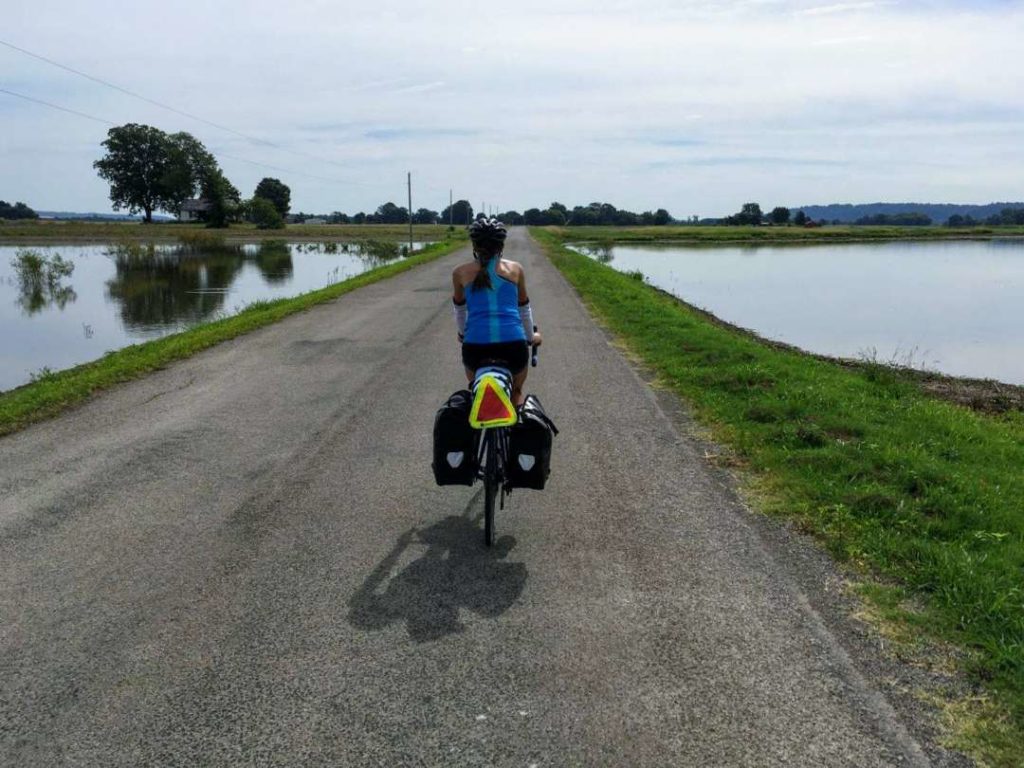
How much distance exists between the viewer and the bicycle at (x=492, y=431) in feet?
15.0

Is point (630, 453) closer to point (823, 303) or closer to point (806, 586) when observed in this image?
point (806, 586)

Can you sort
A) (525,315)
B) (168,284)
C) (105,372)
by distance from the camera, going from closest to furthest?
(525,315), (105,372), (168,284)

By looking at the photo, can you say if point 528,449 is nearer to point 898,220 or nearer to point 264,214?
point 264,214

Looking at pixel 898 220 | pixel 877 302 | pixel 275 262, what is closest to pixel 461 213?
pixel 898 220

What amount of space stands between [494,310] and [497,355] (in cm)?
29

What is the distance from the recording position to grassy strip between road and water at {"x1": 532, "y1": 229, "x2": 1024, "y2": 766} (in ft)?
11.3

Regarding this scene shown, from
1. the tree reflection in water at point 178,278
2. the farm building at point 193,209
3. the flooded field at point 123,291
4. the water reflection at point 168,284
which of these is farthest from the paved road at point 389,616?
the farm building at point 193,209

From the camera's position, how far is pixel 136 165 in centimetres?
10281

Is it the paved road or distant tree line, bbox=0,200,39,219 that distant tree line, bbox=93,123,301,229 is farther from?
the paved road

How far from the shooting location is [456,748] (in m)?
2.94

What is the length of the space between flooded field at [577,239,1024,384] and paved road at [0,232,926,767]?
1176 centimetres

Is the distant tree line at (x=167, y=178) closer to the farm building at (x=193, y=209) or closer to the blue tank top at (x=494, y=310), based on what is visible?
the farm building at (x=193, y=209)

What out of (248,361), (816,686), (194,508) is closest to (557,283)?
(248,361)

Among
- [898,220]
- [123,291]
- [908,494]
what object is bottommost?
[908,494]
